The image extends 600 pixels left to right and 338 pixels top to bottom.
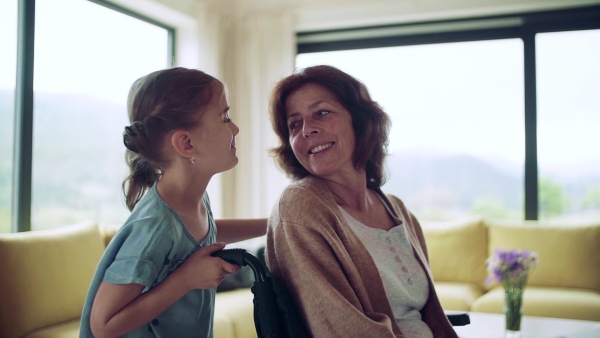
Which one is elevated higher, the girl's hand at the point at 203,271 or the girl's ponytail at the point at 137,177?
the girl's ponytail at the point at 137,177

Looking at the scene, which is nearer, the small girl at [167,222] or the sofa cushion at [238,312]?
the small girl at [167,222]

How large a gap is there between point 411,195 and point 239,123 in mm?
1549

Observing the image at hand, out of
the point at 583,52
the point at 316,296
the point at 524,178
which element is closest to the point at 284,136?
the point at 316,296

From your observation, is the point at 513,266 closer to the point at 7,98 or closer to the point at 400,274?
the point at 400,274

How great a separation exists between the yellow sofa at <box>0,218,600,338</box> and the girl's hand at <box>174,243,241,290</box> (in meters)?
1.57

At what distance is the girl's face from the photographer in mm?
1416

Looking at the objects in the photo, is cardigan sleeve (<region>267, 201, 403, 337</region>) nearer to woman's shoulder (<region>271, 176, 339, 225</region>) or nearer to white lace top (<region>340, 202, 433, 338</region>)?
woman's shoulder (<region>271, 176, 339, 225</region>)

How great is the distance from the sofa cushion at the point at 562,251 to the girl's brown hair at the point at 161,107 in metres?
3.06

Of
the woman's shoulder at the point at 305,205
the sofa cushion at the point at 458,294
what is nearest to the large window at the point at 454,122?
the sofa cushion at the point at 458,294

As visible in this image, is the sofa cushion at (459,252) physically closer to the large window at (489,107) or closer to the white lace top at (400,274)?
the large window at (489,107)

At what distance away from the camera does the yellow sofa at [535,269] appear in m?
3.36

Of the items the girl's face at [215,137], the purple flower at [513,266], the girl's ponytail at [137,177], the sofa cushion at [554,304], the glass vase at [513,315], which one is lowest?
the sofa cushion at [554,304]

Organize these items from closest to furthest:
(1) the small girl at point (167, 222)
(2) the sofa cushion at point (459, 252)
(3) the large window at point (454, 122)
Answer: (1) the small girl at point (167, 222)
(2) the sofa cushion at point (459, 252)
(3) the large window at point (454, 122)

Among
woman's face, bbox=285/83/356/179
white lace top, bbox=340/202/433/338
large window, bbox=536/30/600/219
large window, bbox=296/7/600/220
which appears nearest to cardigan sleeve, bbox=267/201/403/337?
white lace top, bbox=340/202/433/338
